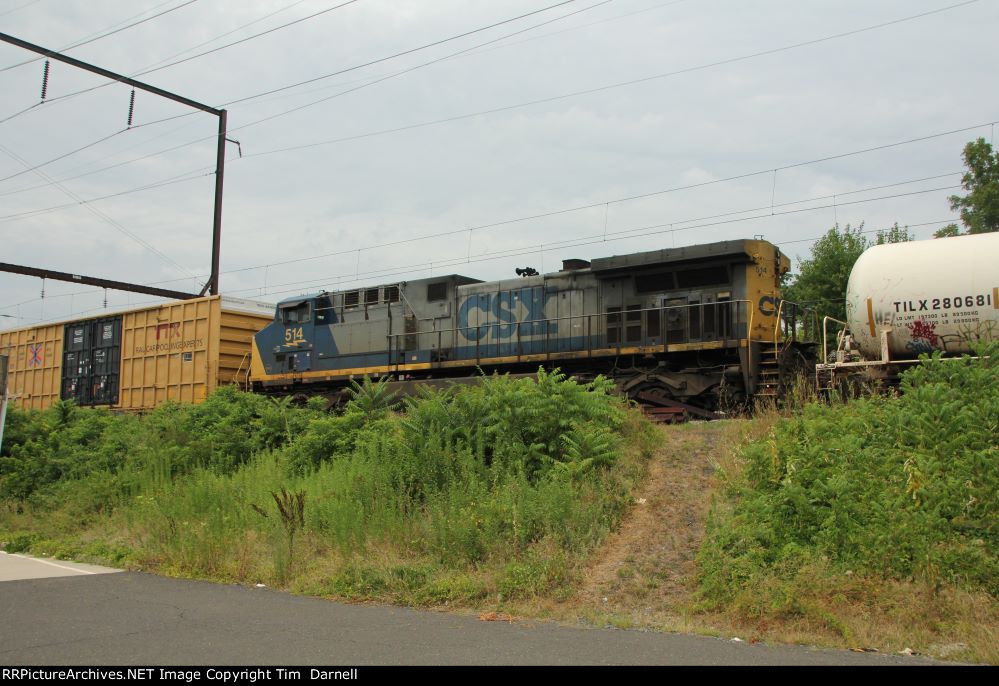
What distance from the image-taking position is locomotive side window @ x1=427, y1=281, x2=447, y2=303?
19.1m

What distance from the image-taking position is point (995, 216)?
37750mm

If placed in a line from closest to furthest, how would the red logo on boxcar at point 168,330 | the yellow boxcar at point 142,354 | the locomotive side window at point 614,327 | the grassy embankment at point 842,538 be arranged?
the grassy embankment at point 842,538
the locomotive side window at point 614,327
the yellow boxcar at point 142,354
the red logo on boxcar at point 168,330

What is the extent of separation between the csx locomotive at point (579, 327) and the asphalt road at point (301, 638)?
6.95 meters

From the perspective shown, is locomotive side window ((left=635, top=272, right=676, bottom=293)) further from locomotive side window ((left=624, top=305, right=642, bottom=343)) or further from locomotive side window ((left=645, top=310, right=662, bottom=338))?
locomotive side window ((left=645, top=310, right=662, bottom=338))

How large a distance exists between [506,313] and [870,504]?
11.8 metres

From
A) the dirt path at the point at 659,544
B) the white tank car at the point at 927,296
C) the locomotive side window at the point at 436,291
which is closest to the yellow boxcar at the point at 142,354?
the locomotive side window at the point at 436,291

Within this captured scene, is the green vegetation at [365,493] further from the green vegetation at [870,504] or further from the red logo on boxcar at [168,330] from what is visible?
the red logo on boxcar at [168,330]

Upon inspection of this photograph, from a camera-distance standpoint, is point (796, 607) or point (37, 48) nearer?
point (796, 607)

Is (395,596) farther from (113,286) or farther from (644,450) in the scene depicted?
(113,286)

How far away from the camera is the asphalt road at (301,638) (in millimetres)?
5250

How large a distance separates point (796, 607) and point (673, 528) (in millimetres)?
2101

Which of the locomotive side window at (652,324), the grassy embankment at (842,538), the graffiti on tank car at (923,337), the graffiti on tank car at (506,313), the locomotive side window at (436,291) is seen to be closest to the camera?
the grassy embankment at (842,538)

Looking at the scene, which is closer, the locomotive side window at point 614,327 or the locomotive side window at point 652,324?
the locomotive side window at point 652,324
